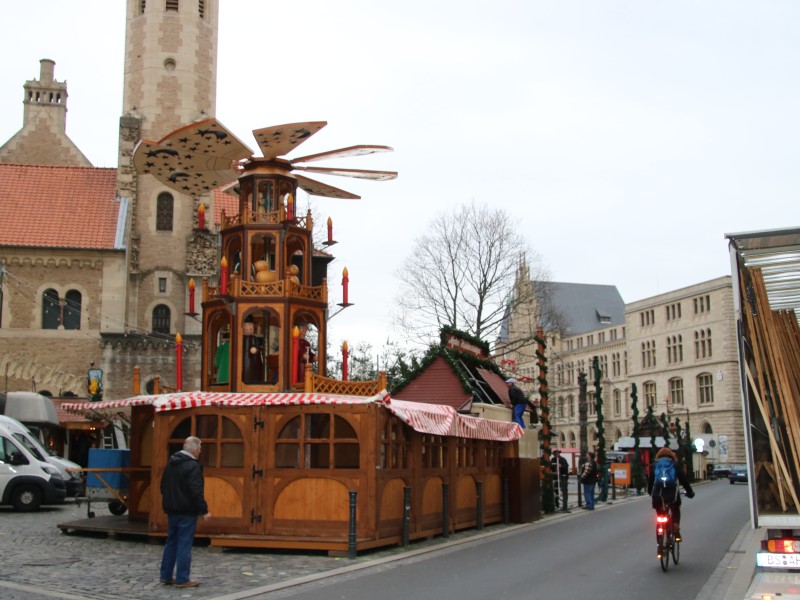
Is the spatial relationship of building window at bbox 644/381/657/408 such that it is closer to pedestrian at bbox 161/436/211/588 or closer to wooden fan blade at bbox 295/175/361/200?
wooden fan blade at bbox 295/175/361/200

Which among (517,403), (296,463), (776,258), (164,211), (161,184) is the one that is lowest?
(296,463)

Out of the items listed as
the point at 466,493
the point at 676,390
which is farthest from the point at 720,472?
the point at 466,493

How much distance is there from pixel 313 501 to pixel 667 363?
275 ft

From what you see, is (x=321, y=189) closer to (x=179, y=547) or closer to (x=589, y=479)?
(x=179, y=547)

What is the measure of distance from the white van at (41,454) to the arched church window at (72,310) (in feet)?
43.7

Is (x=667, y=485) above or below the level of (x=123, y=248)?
below

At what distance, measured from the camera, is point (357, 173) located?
19422 mm

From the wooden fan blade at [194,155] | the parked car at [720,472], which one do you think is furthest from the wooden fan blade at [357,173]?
the parked car at [720,472]

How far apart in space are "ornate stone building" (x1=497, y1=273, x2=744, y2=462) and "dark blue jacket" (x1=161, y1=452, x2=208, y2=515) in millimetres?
63597

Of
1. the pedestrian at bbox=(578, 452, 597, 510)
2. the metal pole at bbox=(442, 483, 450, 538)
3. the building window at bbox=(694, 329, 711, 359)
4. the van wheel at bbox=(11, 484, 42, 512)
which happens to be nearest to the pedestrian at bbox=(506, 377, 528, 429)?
the pedestrian at bbox=(578, 452, 597, 510)

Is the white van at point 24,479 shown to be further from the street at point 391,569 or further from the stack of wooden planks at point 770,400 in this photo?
the stack of wooden planks at point 770,400

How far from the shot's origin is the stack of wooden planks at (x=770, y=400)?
29.6ft

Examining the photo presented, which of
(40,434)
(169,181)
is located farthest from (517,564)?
(40,434)

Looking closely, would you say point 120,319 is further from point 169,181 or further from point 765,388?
point 765,388
